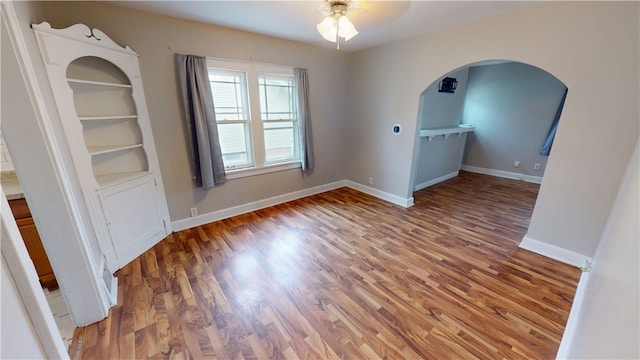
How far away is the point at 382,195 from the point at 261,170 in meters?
2.05

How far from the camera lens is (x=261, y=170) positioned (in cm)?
351

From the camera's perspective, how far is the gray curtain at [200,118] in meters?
2.59

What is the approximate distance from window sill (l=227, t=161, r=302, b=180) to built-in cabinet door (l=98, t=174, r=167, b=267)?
0.89 metres

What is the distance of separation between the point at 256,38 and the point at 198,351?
3.29 m

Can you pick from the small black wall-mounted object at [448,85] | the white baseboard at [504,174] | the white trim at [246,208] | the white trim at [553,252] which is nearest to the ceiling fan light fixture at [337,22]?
the white trim at [246,208]

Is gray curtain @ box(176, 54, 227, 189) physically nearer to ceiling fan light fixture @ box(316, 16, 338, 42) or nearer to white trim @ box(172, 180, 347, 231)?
white trim @ box(172, 180, 347, 231)

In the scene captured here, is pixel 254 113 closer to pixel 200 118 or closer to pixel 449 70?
pixel 200 118

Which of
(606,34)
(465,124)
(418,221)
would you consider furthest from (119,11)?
(465,124)

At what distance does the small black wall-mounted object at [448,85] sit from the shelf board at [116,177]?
15.8ft

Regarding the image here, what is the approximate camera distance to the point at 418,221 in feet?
10.5

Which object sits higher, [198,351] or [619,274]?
[619,274]

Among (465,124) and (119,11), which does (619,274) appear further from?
(465,124)

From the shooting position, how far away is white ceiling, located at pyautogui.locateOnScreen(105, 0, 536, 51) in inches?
83.5

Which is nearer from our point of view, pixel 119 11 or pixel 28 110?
pixel 28 110
